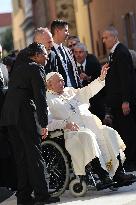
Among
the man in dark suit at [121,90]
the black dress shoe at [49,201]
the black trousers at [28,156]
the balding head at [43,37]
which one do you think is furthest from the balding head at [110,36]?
the black dress shoe at [49,201]

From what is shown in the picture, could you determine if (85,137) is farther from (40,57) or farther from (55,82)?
(40,57)

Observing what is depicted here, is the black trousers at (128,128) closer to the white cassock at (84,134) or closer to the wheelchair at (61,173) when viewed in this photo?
the white cassock at (84,134)

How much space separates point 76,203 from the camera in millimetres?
8867

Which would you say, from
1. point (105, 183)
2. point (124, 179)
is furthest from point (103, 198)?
point (124, 179)

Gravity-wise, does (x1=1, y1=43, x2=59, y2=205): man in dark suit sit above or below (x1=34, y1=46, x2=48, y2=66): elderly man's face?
below

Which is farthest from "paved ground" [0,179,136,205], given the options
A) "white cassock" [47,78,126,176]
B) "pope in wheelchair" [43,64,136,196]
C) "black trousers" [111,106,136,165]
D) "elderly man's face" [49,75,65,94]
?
"black trousers" [111,106,136,165]

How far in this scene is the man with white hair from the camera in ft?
30.1

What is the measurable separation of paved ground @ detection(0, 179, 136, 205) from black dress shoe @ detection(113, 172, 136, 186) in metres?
0.09

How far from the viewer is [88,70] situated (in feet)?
39.0

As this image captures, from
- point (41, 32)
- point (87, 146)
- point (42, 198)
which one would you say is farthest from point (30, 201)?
point (41, 32)

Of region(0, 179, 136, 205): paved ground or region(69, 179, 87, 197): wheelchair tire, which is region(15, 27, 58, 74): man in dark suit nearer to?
region(69, 179, 87, 197): wheelchair tire

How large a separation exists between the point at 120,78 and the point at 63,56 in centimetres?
82

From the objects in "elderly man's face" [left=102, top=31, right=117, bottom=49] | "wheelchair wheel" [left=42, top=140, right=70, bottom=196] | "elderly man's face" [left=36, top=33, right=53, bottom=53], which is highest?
"elderly man's face" [left=102, top=31, right=117, bottom=49]

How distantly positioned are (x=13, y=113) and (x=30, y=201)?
3.09 feet
